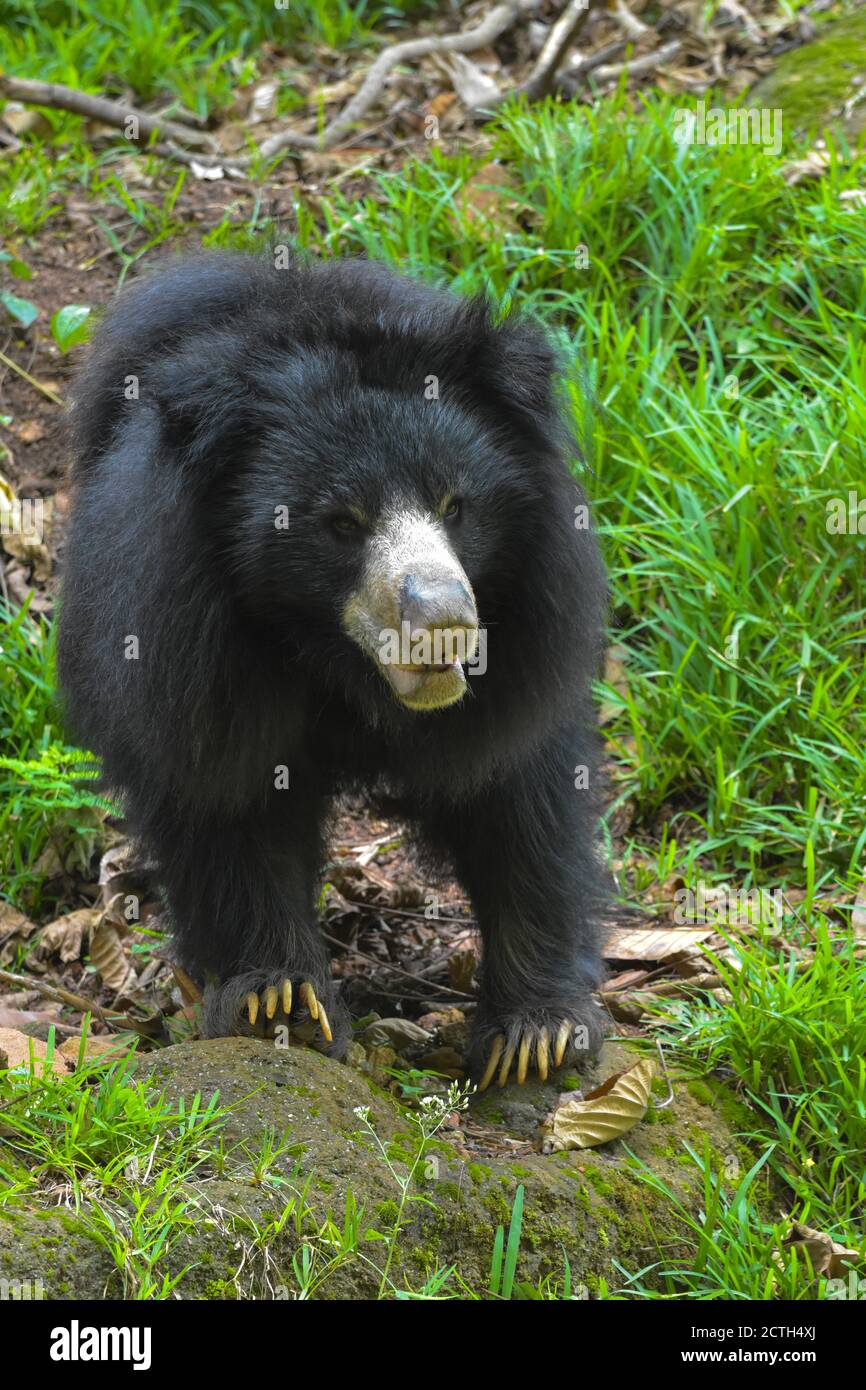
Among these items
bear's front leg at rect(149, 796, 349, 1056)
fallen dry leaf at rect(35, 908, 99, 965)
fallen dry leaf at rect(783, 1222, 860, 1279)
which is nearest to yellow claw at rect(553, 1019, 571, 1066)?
bear's front leg at rect(149, 796, 349, 1056)

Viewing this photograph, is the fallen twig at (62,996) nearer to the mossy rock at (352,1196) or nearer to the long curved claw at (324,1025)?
the long curved claw at (324,1025)

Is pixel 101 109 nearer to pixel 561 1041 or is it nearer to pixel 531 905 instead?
pixel 531 905

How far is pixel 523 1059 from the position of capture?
4211 millimetres

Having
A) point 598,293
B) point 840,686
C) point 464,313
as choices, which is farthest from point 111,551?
point 598,293

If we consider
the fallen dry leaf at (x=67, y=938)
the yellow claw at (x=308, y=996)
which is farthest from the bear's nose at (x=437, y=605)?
the fallen dry leaf at (x=67, y=938)

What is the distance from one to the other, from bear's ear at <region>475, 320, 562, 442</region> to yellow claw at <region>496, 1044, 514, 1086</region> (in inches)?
60.5

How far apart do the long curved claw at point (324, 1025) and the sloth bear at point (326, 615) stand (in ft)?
0.04

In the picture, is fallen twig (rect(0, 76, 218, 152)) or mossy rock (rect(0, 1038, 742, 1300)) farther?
fallen twig (rect(0, 76, 218, 152))

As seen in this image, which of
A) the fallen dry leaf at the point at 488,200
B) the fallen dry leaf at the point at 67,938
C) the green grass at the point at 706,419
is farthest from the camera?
the fallen dry leaf at the point at 488,200

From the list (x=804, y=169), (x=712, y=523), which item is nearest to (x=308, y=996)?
(x=712, y=523)

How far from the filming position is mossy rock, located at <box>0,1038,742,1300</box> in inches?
120

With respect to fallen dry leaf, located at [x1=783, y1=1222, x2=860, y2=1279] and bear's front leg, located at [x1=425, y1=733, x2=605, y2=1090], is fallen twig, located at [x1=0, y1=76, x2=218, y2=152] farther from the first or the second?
fallen dry leaf, located at [x1=783, y1=1222, x2=860, y2=1279]

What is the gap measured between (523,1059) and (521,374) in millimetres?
1691

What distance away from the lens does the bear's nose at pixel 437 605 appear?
10.9 feet
